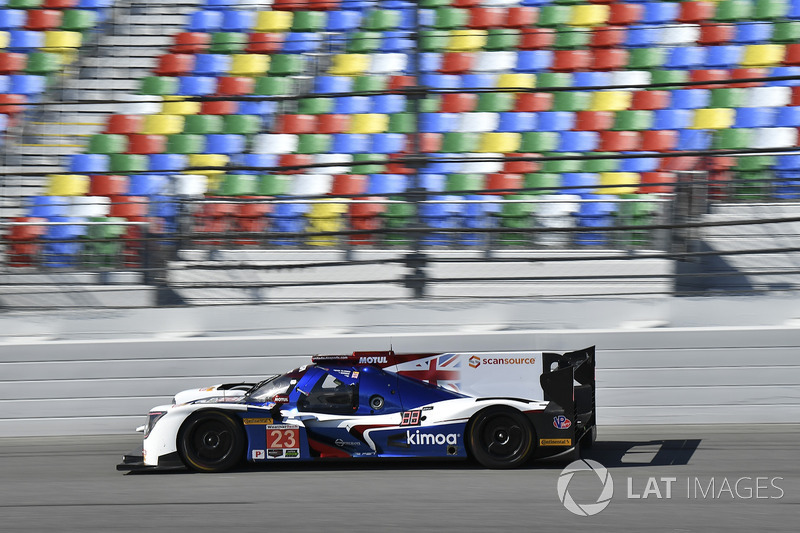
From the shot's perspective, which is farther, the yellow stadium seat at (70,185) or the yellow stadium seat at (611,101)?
the yellow stadium seat at (611,101)

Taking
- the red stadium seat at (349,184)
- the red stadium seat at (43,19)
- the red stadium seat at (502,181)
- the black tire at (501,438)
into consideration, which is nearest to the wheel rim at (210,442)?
the black tire at (501,438)

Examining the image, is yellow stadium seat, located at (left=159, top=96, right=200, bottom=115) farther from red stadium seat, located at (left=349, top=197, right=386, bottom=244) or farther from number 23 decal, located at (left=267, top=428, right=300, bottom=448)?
number 23 decal, located at (left=267, top=428, right=300, bottom=448)

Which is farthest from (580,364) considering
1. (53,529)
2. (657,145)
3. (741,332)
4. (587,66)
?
(587,66)

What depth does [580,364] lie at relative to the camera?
7312 millimetres

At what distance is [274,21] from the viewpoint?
14.8 metres

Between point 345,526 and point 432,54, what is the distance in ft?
32.2

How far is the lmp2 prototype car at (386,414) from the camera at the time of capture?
6887 mm

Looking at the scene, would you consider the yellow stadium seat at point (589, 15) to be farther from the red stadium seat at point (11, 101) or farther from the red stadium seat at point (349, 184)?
the red stadium seat at point (11, 101)

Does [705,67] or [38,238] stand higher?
[705,67]

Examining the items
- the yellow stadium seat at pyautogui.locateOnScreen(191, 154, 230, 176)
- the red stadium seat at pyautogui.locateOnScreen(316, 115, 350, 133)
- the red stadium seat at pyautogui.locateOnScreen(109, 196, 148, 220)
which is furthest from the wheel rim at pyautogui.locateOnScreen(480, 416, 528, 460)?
the yellow stadium seat at pyautogui.locateOnScreen(191, 154, 230, 176)

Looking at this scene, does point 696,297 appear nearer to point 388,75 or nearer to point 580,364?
point 580,364

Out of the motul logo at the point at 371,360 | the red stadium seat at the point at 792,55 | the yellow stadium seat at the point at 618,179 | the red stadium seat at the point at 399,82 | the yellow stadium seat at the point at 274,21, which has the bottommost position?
the motul logo at the point at 371,360

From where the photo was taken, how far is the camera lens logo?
561cm

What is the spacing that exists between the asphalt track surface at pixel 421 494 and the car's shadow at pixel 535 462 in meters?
0.02
